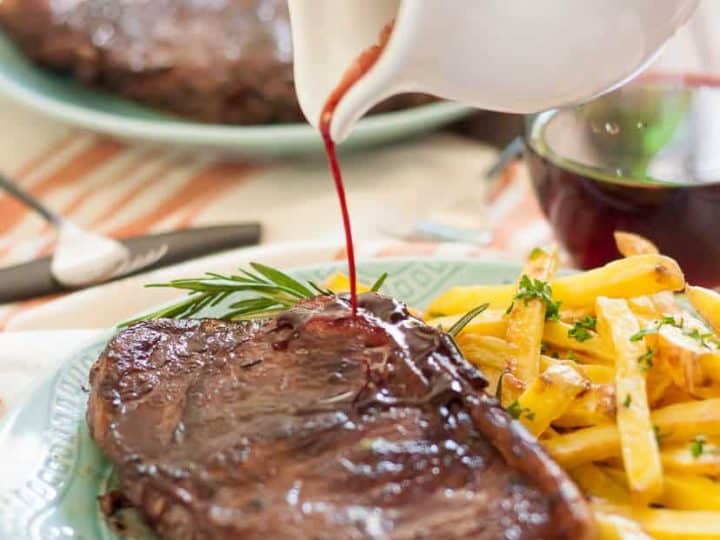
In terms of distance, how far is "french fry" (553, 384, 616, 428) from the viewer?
7.42ft

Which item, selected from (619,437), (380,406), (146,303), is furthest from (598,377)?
(146,303)

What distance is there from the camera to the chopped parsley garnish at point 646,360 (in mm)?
2309

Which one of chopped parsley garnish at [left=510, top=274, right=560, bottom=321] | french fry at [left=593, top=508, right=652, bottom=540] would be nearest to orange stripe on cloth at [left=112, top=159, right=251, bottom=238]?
chopped parsley garnish at [left=510, top=274, right=560, bottom=321]

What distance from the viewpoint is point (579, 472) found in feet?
7.42

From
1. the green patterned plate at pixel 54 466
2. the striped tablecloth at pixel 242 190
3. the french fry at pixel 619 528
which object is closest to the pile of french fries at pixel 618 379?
the french fry at pixel 619 528

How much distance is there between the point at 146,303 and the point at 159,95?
1570 millimetres

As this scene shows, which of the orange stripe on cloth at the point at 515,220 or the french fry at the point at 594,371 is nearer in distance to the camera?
the french fry at the point at 594,371

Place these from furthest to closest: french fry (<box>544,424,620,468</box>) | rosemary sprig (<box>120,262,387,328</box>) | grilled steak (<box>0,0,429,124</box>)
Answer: grilled steak (<box>0,0,429,124</box>) < rosemary sprig (<box>120,262,387,328</box>) < french fry (<box>544,424,620,468</box>)

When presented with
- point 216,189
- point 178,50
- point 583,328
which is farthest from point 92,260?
point 583,328

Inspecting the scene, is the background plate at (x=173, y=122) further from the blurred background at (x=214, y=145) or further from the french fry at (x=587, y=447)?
the french fry at (x=587, y=447)

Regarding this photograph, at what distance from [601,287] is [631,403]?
1.40 ft

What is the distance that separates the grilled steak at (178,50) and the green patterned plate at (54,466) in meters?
1.94

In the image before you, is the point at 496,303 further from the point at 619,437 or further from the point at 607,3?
the point at 607,3

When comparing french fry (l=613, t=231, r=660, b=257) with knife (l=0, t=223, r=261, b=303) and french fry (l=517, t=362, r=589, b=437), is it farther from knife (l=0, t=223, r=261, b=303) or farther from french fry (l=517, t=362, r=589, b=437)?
knife (l=0, t=223, r=261, b=303)
